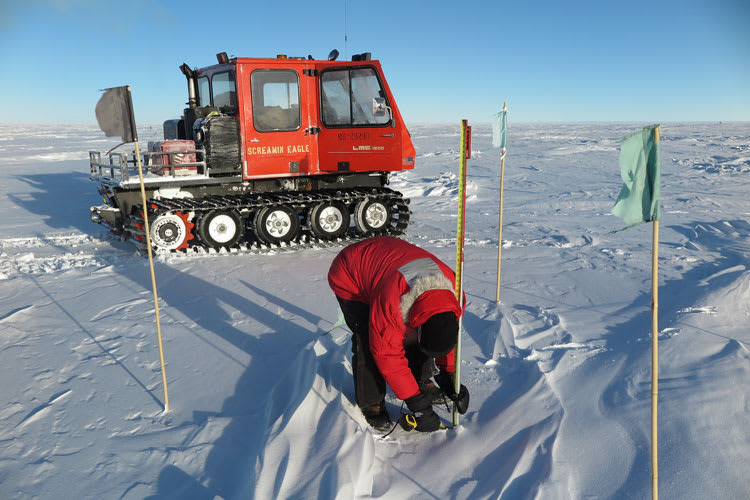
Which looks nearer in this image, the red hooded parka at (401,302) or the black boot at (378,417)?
the red hooded parka at (401,302)

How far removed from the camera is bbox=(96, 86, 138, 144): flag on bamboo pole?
12.8ft

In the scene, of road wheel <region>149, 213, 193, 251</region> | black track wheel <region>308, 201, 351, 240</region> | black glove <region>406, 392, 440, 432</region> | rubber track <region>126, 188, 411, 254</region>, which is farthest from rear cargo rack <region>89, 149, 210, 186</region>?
black glove <region>406, 392, 440, 432</region>

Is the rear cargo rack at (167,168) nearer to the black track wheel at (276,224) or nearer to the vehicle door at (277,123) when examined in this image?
the vehicle door at (277,123)

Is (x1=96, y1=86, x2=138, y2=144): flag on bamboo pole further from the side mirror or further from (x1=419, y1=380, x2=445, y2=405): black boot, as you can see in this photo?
the side mirror

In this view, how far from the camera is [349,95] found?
8773 mm

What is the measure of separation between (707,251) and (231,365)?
7164 millimetres

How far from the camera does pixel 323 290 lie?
21.4 ft

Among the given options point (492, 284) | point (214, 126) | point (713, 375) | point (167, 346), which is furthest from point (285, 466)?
point (214, 126)

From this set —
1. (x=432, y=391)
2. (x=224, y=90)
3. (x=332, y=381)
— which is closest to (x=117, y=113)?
(x=332, y=381)

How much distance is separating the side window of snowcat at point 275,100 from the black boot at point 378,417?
598 cm

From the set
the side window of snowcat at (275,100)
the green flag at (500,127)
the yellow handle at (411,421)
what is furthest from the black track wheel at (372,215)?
the yellow handle at (411,421)

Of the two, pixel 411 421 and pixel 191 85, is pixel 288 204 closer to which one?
pixel 191 85

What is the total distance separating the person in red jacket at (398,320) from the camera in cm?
298

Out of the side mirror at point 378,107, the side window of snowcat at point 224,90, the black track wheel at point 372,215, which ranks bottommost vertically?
the black track wheel at point 372,215
